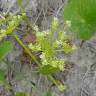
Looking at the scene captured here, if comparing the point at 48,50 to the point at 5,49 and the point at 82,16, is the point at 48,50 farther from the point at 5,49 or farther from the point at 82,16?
Answer: the point at 82,16

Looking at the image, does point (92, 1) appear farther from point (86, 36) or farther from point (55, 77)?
point (55, 77)

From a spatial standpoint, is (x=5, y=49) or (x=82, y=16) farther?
(x=82, y=16)

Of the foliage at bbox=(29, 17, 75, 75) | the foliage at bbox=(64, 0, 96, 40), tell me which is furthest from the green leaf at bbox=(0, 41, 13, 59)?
the foliage at bbox=(64, 0, 96, 40)

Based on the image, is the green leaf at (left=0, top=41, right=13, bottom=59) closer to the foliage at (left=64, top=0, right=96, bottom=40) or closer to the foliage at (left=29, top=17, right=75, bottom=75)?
the foliage at (left=29, top=17, right=75, bottom=75)

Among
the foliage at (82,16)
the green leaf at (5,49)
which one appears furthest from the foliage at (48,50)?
the foliage at (82,16)

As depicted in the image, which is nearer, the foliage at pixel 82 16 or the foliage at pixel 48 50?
the foliage at pixel 48 50

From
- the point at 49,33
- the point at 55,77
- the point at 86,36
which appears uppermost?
the point at 49,33

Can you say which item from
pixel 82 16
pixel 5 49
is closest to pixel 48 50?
pixel 5 49

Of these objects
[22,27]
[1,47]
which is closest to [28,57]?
[22,27]

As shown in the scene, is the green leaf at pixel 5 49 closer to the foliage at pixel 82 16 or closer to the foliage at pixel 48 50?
the foliage at pixel 48 50
